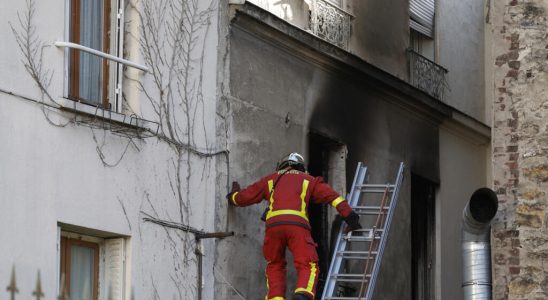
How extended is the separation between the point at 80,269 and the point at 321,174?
15.5 feet

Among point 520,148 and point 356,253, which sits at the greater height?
point 520,148

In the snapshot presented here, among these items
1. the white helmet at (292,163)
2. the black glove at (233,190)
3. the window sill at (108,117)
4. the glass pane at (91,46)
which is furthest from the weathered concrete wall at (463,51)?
the glass pane at (91,46)

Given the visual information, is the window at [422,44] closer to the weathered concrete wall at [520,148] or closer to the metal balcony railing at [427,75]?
the metal balcony railing at [427,75]

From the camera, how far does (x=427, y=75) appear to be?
2044 centimetres

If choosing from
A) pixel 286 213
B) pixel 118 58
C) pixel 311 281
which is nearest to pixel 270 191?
pixel 286 213

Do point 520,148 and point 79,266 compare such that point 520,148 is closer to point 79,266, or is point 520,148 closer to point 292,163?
point 292,163

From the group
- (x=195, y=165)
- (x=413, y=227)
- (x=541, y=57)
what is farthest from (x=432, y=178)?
(x=195, y=165)

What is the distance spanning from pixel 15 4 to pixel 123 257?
2.54 m

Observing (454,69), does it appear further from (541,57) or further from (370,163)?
(541,57)

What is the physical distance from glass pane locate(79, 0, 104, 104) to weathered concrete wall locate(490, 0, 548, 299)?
4440 millimetres

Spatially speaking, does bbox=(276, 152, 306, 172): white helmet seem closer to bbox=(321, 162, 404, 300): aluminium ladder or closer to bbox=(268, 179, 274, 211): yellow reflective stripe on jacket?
bbox=(268, 179, 274, 211): yellow reflective stripe on jacket

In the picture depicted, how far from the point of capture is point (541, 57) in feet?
51.6

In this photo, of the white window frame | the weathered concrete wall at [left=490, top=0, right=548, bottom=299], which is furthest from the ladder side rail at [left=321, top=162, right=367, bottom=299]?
the white window frame

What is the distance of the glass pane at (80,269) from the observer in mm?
13359
